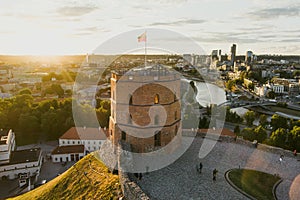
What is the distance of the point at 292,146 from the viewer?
121 ft

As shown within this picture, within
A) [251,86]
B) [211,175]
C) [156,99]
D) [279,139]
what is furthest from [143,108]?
[251,86]

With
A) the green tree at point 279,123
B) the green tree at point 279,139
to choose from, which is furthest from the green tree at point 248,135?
the green tree at point 279,123

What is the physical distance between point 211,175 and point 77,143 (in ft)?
97.6

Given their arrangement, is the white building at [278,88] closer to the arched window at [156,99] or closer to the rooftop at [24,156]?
the rooftop at [24,156]

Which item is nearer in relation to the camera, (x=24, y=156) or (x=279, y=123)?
(x=24, y=156)

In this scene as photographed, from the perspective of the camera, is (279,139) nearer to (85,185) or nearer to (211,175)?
(211,175)

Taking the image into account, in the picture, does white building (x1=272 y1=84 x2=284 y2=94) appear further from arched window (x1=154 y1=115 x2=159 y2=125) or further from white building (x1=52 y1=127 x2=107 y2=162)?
arched window (x1=154 y1=115 x2=159 y2=125)

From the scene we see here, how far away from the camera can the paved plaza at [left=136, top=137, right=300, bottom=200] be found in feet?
55.2

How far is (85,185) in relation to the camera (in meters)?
20.5

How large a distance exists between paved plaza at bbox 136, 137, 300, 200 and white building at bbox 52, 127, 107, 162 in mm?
21517

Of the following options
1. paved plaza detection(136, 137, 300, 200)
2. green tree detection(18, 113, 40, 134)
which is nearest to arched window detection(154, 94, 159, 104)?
paved plaza detection(136, 137, 300, 200)

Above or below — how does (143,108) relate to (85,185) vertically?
above

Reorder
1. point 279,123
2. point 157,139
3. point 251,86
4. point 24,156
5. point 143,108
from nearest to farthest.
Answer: point 143,108, point 157,139, point 24,156, point 279,123, point 251,86

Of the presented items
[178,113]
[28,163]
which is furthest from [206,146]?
[28,163]
